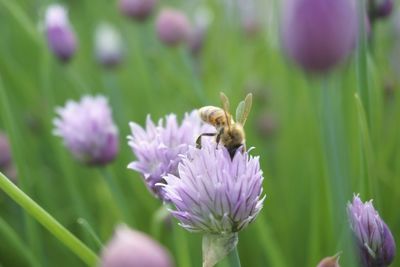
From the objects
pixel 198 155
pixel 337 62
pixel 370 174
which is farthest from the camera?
pixel 370 174

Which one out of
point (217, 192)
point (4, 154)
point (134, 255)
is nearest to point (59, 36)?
point (4, 154)

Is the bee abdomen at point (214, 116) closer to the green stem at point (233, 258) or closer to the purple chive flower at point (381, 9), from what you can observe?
the green stem at point (233, 258)

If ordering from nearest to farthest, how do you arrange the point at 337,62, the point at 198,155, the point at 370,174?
1. the point at 337,62
2. the point at 198,155
3. the point at 370,174

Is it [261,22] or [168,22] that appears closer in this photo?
[168,22]

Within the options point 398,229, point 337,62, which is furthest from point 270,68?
point 337,62

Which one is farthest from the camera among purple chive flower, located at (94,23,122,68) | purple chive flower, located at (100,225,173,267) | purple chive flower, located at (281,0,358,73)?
purple chive flower, located at (94,23,122,68)

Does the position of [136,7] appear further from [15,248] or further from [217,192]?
[217,192]

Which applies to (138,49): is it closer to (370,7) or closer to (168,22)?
(168,22)

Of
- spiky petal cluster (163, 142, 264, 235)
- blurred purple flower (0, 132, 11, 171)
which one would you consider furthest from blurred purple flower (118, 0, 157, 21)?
spiky petal cluster (163, 142, 264, 235)

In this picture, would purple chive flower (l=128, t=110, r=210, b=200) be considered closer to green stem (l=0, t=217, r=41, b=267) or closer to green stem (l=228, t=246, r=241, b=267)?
green stem (l=228, t=246, r=241, b=267)
